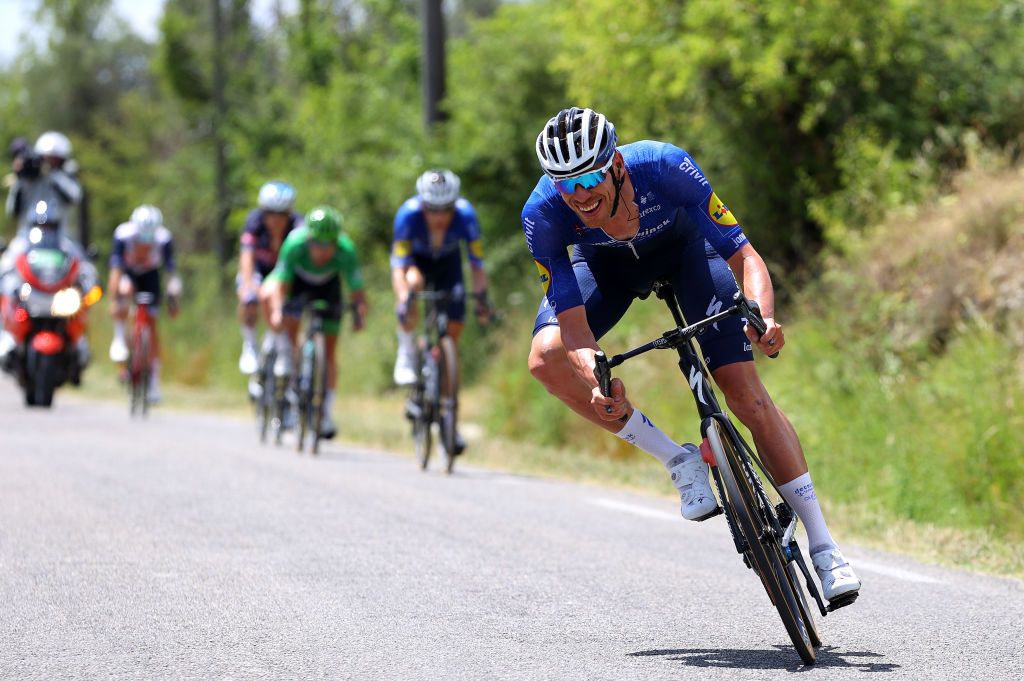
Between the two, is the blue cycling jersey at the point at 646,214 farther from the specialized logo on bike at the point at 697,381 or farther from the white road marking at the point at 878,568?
the white road marking at the point at 878,568

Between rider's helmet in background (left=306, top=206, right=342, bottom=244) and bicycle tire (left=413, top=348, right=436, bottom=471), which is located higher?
rider's helmet in background (left=306, top=206, right=342, bottom=244)

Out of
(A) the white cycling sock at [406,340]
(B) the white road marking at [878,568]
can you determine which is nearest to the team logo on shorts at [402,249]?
(A) the white cycling sock at [406,340]

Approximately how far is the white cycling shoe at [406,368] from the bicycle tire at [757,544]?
7442mm

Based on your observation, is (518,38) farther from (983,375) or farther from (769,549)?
(769,549)

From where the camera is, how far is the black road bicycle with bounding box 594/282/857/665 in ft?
17.7

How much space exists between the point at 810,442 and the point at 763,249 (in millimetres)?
4945

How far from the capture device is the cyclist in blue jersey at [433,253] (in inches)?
497

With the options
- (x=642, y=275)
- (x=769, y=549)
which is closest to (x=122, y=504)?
(x=642, y=275)

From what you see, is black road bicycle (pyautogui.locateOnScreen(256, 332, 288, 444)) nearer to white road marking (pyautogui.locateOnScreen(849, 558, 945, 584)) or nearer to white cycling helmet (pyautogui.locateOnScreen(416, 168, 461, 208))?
white cycling helmet (pyautogui.locateOnScreen(416, 168, 461, 208))

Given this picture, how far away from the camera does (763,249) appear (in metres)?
16.6

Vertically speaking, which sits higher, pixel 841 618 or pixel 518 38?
pixel 518 38

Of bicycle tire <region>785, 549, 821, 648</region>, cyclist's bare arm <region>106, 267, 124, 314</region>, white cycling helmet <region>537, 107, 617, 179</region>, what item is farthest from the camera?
cyclist's bare arm <region>106, 267, 124, 314</region>

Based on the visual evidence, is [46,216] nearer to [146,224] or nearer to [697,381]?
[146,224]

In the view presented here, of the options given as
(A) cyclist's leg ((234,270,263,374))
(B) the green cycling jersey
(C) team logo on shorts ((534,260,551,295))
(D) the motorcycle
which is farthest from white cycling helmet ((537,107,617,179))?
(D) the motorcycle
